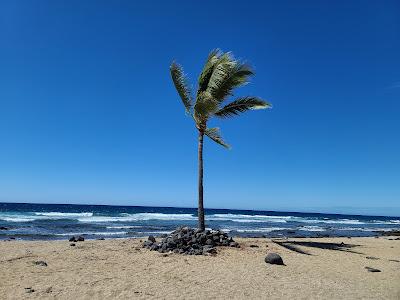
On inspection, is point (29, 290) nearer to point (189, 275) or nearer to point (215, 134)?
point (189, 275)

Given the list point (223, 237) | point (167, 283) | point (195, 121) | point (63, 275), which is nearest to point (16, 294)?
point (63, 275)

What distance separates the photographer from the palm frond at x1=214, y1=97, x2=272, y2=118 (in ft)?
51.6

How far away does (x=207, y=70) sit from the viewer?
617 inches

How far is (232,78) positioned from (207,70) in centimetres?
104

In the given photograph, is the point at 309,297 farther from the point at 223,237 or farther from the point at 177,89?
the point at 177,89

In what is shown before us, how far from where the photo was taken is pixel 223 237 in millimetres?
14695

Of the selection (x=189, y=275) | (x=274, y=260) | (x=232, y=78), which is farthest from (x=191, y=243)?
(x=232, y=78)

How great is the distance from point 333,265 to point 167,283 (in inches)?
220

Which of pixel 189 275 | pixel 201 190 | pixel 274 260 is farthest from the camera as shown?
pixel 201 190

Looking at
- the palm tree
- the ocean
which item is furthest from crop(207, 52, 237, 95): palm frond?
the ocean

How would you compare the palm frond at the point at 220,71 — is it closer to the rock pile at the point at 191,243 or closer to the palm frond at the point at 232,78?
the palm frond at the point at 232,78

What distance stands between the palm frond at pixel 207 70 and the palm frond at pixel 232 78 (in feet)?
1.94

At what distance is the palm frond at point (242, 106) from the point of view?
15.7 m


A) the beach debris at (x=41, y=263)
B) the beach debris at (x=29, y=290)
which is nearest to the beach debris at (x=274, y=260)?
the beach debris at (x=41, y=263)
